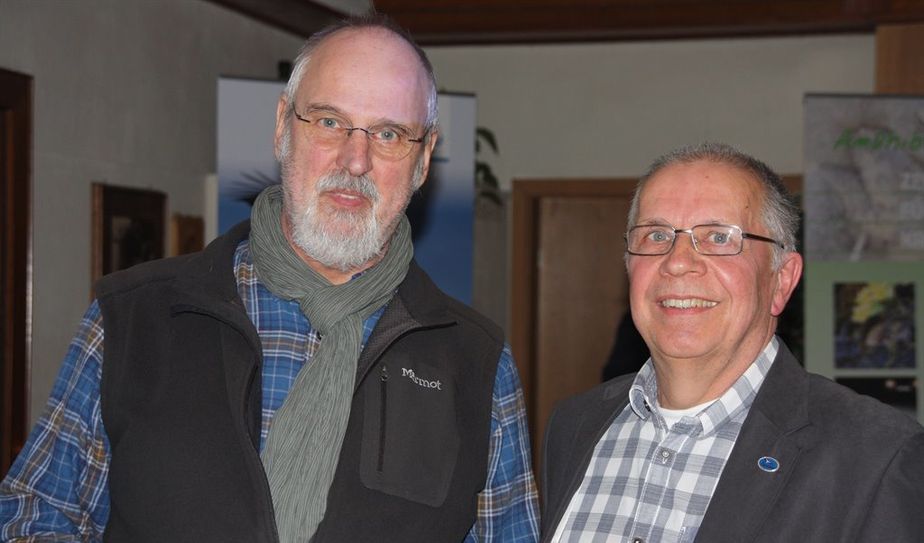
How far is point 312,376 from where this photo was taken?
1.78 metres

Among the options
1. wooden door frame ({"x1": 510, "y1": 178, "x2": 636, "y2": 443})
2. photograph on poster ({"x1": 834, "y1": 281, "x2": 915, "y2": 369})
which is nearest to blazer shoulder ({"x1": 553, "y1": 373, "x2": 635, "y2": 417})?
photograph on poster ({"x1": 834, "y1": 281, "x2": 915, "y2": 369})

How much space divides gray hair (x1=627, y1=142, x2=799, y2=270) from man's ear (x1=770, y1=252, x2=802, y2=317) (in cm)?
1

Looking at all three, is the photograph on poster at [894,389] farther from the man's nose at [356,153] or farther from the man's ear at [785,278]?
the man's nose at [356,153]

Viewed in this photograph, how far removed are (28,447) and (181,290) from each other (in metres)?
0.34

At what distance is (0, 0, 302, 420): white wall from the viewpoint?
4.25 meters

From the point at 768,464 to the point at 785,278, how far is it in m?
0.35

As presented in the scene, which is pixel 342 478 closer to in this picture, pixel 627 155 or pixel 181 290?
pixel 181 290

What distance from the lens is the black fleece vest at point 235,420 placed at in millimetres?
1707

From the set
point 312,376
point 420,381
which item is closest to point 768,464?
point 420,381

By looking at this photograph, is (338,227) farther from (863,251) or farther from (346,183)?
(863,251)

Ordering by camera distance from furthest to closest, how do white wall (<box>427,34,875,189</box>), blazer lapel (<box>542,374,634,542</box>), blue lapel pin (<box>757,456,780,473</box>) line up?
white wall (<box>427,34,875,189</box>) < blazer lapel (<box>542,374,634,542</box>) < blue lapel pin (<box>757,456,780,473</box>)

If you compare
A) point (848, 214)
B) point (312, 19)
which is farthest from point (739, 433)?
point (312, 19)

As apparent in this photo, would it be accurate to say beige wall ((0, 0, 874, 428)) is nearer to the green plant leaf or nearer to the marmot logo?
the green plant leaf

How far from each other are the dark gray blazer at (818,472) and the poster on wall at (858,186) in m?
2.92
